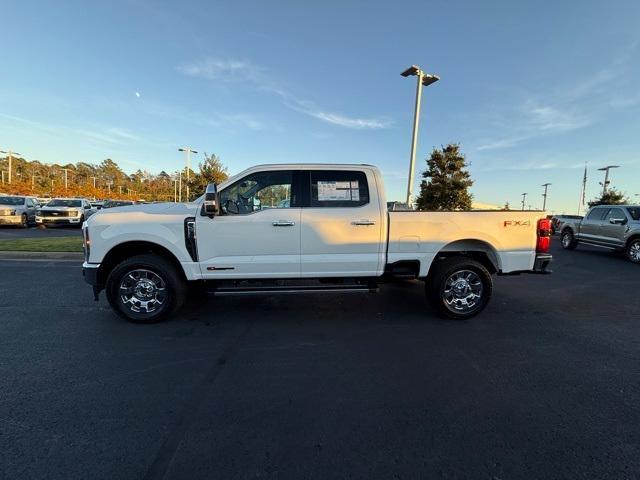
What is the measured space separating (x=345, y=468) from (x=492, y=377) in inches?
74.8

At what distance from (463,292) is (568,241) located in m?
12.8

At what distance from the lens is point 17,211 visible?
17406mm

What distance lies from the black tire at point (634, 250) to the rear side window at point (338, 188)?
11697 millimetres

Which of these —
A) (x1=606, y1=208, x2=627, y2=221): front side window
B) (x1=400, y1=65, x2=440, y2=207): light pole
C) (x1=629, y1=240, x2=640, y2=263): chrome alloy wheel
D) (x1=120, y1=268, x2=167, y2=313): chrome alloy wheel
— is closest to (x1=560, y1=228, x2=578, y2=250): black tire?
(x1=606, y1=208, x2=627, y2=221): front side window

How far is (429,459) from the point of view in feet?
7.25

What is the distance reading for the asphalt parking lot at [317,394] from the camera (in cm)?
219

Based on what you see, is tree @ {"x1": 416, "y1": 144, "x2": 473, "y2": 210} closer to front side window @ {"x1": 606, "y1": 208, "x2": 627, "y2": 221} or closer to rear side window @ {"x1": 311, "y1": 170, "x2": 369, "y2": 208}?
front side window @ {"x1": 606, "y1": 208, "x2": 627, "y2": 221}

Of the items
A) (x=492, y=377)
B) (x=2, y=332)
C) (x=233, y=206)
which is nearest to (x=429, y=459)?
(x=492, y=377)

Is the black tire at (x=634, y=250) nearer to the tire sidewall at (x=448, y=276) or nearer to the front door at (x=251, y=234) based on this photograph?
the tire sidewall at (x=448, y=276)

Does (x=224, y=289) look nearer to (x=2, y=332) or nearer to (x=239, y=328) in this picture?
(x=239, y=328)

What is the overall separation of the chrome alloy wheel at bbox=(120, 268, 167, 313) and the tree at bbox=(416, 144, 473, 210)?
22409mm

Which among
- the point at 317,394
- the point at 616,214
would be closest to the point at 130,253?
the point at 317,394

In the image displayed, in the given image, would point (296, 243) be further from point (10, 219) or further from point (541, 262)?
point (10, 219)

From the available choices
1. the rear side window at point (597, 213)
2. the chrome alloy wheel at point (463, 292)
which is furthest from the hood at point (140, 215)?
the rear side window at point (597, 213)
